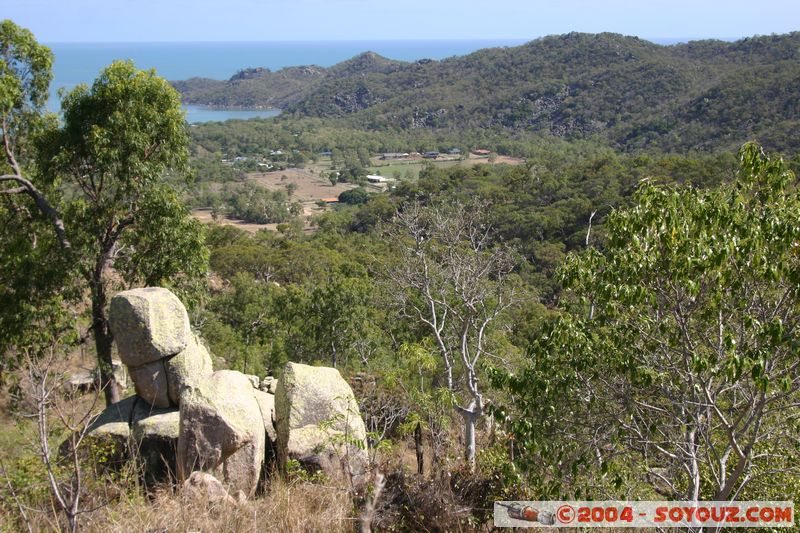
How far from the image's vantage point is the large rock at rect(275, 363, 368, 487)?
263 inches

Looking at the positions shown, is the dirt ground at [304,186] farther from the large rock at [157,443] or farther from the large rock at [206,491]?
the large rock at [206,491]

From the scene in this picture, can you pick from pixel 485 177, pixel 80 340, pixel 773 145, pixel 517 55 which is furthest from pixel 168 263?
pixel 517 55

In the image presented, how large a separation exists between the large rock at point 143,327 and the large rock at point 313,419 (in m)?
1.43

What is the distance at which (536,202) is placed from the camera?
5203 centimetres

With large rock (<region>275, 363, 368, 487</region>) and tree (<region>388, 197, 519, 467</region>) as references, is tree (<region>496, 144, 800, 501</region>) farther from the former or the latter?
tree (<region>388, 197, 519, 467</region>)

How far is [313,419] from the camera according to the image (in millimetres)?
7102

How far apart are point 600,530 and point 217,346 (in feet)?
46.5

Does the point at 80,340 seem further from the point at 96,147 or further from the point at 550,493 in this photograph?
the point at 550,493

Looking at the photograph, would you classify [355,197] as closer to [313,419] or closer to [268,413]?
[268,413]

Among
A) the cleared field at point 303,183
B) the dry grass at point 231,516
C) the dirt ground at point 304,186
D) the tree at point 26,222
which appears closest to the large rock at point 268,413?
the dry grass at point 231,516

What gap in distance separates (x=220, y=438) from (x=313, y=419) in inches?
42.5

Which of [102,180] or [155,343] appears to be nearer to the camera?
[155,343]

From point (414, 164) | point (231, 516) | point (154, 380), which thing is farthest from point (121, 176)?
point (414, 164)

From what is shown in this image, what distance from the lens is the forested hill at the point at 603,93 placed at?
246ft
